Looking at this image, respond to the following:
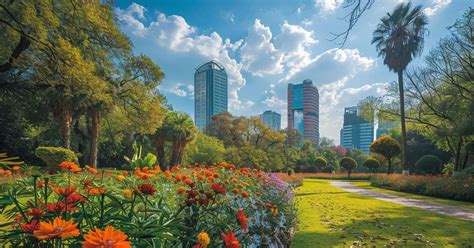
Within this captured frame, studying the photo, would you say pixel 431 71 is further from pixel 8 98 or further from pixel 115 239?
pixel 8 98

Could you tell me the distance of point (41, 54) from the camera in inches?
435

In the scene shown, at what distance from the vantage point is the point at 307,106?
110375mm

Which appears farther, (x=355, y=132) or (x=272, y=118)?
(x=355, y=132)

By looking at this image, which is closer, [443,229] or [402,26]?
[443,229]

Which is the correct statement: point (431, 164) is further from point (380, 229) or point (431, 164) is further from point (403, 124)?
point (380, 229)

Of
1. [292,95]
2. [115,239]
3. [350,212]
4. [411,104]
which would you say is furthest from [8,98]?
[292,95]

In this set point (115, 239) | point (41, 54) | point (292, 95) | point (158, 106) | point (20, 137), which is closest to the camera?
point (115, 239)

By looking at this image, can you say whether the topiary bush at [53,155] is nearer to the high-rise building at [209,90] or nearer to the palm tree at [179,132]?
the palm tree at [179,132]

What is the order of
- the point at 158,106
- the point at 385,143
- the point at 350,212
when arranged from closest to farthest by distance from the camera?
the point at 350,212 < the point at 158,106 < the point at 385,143

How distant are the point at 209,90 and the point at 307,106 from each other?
54197 mm

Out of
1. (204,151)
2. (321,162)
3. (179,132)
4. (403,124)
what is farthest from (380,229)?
(321,162)

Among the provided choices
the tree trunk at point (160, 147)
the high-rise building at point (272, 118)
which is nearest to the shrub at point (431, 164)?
the tree trunk at point (160, 147)

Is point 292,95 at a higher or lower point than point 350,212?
higher

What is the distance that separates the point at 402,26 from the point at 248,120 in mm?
18132
